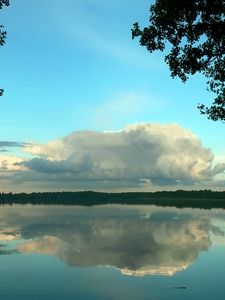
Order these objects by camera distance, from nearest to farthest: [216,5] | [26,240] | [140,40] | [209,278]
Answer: [216,5], [140,40], [209,278], [26,240]

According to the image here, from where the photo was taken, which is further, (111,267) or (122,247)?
(122,247)

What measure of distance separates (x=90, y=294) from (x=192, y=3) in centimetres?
1510

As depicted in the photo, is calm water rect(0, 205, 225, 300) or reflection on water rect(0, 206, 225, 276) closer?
calm water rect(0, 205, 225, 300)

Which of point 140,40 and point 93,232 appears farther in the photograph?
point 93,232

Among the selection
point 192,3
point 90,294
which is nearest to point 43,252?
point 90,294

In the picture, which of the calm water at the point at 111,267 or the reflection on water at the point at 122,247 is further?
the reflection on water at the point at 122,247

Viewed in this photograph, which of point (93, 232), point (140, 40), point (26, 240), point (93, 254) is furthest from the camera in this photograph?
point (93, 232)

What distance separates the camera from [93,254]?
35.9 m

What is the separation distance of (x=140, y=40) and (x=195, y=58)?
8.68 ft

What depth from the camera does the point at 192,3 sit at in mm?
17750

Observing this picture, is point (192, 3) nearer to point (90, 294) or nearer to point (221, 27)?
point (221, 27)

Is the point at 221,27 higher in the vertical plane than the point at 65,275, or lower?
higher

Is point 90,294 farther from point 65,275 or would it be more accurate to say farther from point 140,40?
point 140,40

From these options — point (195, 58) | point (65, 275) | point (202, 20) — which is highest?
point (202, 20)
